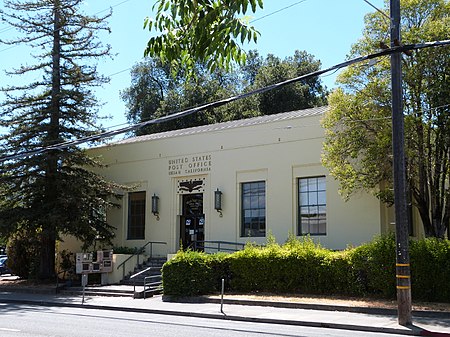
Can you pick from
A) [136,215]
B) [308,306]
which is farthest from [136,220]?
[308,306]

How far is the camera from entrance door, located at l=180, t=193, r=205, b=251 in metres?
28.4

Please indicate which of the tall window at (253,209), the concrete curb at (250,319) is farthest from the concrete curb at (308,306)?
the tall window at (253,209)

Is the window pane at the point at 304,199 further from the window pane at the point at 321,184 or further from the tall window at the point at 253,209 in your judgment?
the tall window at the point at 253,209

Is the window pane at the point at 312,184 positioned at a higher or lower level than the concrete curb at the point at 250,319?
higher

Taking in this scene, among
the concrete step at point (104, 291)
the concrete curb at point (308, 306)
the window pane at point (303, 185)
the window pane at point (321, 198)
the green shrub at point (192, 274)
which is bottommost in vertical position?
the concrete step at point (104, 291)

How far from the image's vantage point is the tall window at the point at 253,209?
26.1 meters

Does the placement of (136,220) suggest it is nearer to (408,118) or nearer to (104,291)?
(104,291)

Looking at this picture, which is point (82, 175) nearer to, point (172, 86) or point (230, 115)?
point (230, 115)

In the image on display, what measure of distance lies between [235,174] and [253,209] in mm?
1838

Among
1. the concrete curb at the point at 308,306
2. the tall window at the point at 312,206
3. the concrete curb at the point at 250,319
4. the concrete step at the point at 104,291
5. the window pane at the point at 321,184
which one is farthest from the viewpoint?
the window pane at the point at 321,184

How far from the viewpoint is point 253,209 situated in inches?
1041

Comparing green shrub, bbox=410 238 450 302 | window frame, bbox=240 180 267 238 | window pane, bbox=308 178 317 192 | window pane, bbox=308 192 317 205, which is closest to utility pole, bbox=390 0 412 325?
green shrub, bbox=410 238 450 302

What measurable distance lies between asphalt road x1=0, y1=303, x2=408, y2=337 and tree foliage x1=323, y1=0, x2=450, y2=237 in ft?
25.3

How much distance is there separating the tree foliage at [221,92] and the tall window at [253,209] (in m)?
20.8
